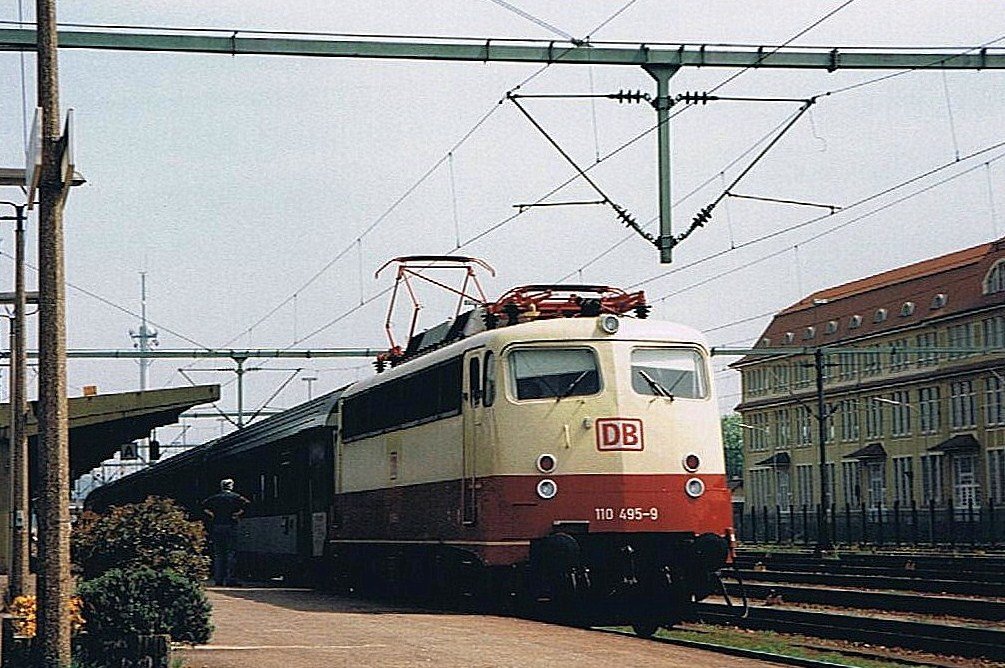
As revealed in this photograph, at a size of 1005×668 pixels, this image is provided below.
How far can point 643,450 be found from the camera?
60.7 feet

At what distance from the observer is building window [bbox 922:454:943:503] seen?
3253 inches

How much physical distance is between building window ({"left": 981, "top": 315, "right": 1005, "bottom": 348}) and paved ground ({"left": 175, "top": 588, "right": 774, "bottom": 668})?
207ft

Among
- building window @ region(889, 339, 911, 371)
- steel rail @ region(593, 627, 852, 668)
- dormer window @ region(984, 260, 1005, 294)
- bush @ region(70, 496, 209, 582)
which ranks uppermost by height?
dormer window @ region(984, 260, 1005, 294)

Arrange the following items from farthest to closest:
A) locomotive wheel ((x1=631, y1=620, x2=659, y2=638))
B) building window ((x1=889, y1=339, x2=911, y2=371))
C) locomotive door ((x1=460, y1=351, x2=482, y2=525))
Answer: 1. building window ((x1=889, y1=339, x2=911, y2=371))
2. locomotive door ((x1=460, y1=351, x2=482, y2=525))
3. locomotive wheel ((x1=631, y1=620, x2=659, y2=638))

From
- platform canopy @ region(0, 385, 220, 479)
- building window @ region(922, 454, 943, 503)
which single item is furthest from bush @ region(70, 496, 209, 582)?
building window @ region(922, 454, 943, 503)

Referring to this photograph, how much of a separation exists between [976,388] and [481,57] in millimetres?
64134

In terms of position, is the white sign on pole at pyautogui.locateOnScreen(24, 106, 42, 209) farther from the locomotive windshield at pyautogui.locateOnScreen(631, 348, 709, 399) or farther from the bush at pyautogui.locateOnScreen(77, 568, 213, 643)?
the locomotive windshield at pyautogui.locateOnScreen(631, 348, 709, 399)

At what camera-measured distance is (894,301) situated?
91.8 metres

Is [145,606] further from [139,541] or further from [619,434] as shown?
[619,434]

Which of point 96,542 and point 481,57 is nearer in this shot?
point 96,542

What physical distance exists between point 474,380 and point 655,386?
211 cm

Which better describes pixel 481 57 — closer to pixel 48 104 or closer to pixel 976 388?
pixel 48 104

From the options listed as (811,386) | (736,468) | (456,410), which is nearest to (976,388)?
(811,386)

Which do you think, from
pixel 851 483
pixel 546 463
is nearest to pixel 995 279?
pixel 851 483
